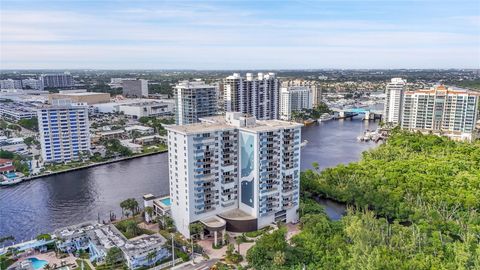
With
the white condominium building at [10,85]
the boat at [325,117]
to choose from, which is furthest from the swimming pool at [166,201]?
the white condominium building at [10,85]

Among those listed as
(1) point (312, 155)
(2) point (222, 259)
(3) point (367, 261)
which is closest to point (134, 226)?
(2) point (222, 259)

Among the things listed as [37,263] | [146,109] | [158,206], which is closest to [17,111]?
[146,109]

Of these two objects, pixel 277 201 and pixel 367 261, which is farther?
pixel 277 201

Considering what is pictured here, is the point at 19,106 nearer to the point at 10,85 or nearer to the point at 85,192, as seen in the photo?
the point at 10,85

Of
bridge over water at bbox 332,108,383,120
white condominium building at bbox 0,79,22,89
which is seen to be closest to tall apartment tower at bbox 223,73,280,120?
bridge over water at bbox 332,108,383,120

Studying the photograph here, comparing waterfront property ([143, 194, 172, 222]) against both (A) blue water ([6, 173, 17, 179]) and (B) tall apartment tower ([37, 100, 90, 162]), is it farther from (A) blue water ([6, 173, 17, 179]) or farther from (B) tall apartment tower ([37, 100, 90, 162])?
(B) tall apartment tower ([37, 100, 90, 162])

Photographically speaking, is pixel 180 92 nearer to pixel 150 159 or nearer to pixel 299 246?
pixel 150 159
